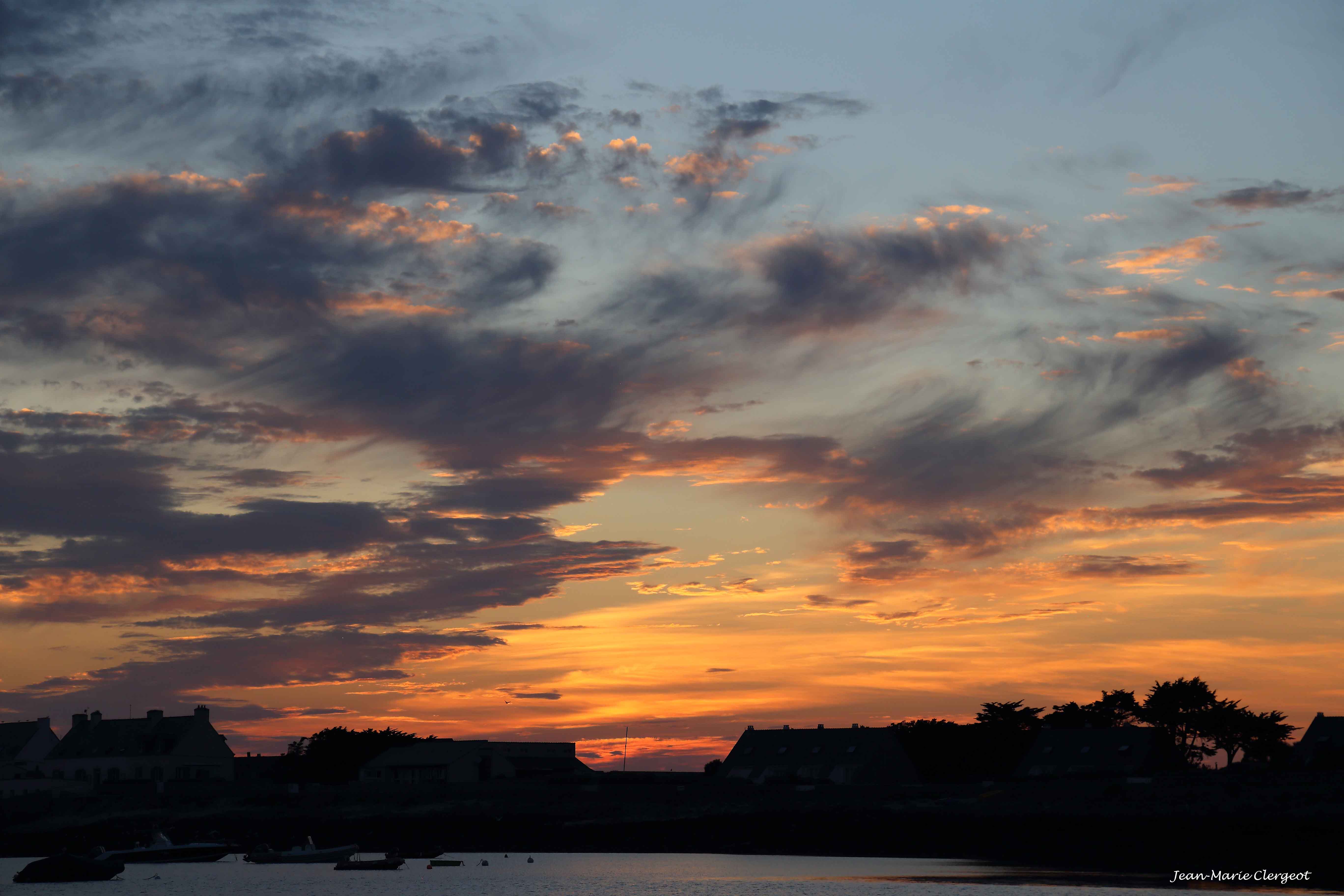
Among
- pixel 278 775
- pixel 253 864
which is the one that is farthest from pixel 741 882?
pixel 278 775

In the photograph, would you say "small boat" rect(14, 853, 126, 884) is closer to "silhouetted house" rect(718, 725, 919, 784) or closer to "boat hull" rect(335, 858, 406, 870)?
"boat hull" rect(335, 858, 406, 870)

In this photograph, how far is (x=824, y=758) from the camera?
128375mm

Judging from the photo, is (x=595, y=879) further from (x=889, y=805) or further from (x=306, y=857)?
(x=306, y=857)

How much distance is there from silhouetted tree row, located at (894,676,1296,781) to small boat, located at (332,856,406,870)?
6368 centimetres

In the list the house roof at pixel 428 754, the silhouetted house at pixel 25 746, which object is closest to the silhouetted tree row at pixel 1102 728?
the house roof at pixel 428 754

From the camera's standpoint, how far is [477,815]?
10656 cm

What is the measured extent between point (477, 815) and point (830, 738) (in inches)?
1565

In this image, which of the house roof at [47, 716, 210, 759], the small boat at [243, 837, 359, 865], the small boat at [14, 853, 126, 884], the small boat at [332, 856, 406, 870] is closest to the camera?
the small boat at [14, 853, 126, 884]

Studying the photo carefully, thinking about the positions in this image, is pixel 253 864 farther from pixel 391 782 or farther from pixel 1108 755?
pixel 1108 755

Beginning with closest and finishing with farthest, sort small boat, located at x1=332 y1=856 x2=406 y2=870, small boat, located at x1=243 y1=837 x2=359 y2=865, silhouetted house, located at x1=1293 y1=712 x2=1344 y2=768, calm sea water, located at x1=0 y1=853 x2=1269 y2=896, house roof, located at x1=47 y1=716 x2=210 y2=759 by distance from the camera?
calm sea water, located at x1=0 y1=853 x2=1269 y2=896
small boat, located at x1=332 y1=856 x2=406 y2=870
small boat, located at x1=243 y1=837 x2=359 y2=865
silhouetted house, located at x1=1293 y1=712 x2=1344 y2=768
house roof, located at x1=47 y1=716 x2=210 y2=759

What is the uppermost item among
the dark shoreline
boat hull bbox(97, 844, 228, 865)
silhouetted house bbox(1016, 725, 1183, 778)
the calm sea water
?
silhouetted house bbox(1016, 725, 1183, 778)

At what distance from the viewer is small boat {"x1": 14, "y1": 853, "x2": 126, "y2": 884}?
89.4m

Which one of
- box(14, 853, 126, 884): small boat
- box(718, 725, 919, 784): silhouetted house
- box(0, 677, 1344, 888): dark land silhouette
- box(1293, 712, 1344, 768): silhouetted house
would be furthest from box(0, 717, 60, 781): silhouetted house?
box(1293, 712, 1344, 768): silhouetted house

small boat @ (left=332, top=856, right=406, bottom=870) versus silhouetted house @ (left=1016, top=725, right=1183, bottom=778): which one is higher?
silhouetted house @ (left=1016, top=725, right=1183, bottom=778)
